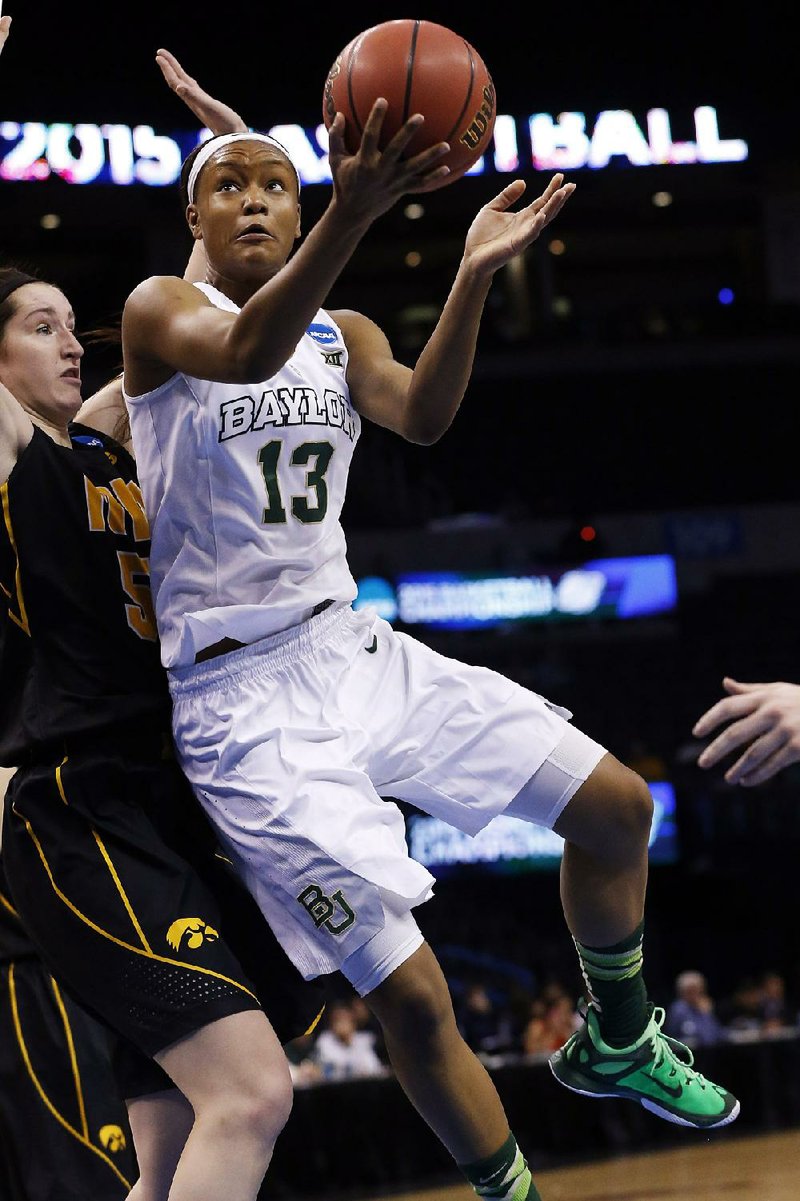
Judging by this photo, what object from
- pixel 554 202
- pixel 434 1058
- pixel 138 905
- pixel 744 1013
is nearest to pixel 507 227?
pixel 554 202

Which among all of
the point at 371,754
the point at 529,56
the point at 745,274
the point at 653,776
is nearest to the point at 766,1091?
the point at 653,776

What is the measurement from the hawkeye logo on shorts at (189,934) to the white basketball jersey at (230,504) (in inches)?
23.2

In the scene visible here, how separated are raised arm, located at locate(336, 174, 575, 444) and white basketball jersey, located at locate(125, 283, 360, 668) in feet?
0.74

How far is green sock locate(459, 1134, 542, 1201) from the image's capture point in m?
3.52

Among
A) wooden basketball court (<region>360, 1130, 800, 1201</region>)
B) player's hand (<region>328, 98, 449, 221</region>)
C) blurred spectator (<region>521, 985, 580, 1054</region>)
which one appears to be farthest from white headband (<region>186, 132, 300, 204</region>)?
blurred spectator (<region>521, 985, 580, 1054</region>)

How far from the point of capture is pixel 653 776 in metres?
17.8

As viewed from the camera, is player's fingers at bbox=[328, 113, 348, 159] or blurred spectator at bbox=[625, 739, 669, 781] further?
blurred spectator at bbox=[625, 739, 669, 781]

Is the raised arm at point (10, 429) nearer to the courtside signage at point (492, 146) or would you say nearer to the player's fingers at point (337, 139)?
the player's fingers at point (337, 139)

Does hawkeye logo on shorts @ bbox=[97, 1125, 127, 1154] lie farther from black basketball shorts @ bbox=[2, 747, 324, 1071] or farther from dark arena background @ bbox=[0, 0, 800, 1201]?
dark arena background @ bbox=[0, 0, 800, 1201]

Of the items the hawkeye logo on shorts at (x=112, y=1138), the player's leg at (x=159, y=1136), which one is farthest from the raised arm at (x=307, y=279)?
the hawkeye logo on shorts at (x=112, y=1138)

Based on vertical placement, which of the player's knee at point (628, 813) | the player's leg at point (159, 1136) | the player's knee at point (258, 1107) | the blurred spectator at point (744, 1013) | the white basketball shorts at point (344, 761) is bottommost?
the blurred spectator at point (744, 1013)

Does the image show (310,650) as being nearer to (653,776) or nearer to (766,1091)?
(766,1091)

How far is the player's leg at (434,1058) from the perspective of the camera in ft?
11.1

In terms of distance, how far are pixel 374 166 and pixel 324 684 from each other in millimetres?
1204
